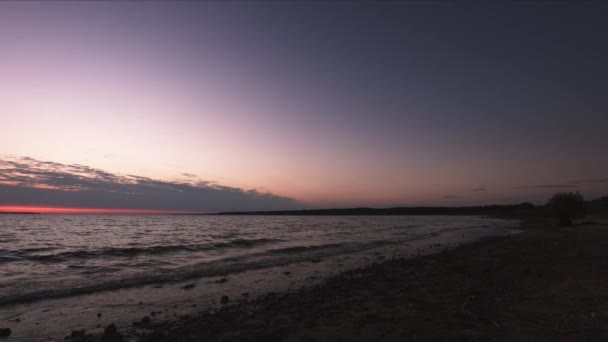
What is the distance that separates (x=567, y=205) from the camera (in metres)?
53.5

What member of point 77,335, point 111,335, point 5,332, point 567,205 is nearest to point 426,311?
point 111,335

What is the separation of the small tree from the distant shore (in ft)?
157

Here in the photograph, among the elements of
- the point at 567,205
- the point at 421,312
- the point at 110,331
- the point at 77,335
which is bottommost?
the point at 77,335

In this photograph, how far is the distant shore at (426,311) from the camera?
299 inches

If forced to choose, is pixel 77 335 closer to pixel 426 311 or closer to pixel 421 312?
pixel 421 312

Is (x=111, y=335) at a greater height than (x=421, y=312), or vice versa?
(x=421, y=312)

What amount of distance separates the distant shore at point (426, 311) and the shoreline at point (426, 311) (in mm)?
24

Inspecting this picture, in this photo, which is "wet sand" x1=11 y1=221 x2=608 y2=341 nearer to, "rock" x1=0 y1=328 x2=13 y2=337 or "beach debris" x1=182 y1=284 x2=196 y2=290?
"rock" x1=0 y1=328 x2=13 y2=337

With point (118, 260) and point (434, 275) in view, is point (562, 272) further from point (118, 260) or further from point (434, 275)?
point (118, 260)

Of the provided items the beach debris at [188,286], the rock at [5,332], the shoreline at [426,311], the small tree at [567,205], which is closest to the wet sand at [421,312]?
the shoreline at [426,311]

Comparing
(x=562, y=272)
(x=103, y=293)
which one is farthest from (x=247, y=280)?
(x=562, y=272)

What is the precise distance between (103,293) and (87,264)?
9.45 m

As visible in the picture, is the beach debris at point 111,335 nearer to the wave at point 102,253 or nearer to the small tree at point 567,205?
the wave at point 102,253

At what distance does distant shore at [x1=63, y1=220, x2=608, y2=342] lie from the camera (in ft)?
24.9
